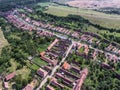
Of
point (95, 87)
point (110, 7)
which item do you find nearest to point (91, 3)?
point (110, 7)

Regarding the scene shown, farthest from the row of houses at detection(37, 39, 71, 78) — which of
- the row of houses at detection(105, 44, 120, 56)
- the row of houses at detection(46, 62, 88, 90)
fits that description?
the row of houses at detection(105, 44, 120, 56)

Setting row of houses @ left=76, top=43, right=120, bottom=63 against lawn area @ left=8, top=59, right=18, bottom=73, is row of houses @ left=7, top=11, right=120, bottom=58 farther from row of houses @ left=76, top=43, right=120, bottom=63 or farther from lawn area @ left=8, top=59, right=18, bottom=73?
lawn area @ left=8, top=59, right=18, bottom=73

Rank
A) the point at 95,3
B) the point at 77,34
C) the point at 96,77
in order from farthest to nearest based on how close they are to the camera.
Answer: the point at 95,3
the point at 77,34
the point at 96,77

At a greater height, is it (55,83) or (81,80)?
(81,80)

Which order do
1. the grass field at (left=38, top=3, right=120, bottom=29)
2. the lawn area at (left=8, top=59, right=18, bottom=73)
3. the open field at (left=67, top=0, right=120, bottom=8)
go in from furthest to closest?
the open field at (left=67, top=0, right=120, bottom=8) → the grass field at (left=38, top=3, right=120, bottom=29) → the lawn area at (left=8, top=59, right=18, bottom=73)

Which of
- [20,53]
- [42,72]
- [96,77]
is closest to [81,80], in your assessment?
[96,77]

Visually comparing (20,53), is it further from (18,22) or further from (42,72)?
(18,22)

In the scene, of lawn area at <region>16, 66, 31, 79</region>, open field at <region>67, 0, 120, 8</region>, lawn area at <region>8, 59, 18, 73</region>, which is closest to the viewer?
lawn area at <region>16, 66, 31, 79</region>

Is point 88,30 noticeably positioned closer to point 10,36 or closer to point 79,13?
point 79,13

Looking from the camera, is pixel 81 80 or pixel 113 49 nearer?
pixel 81 80
